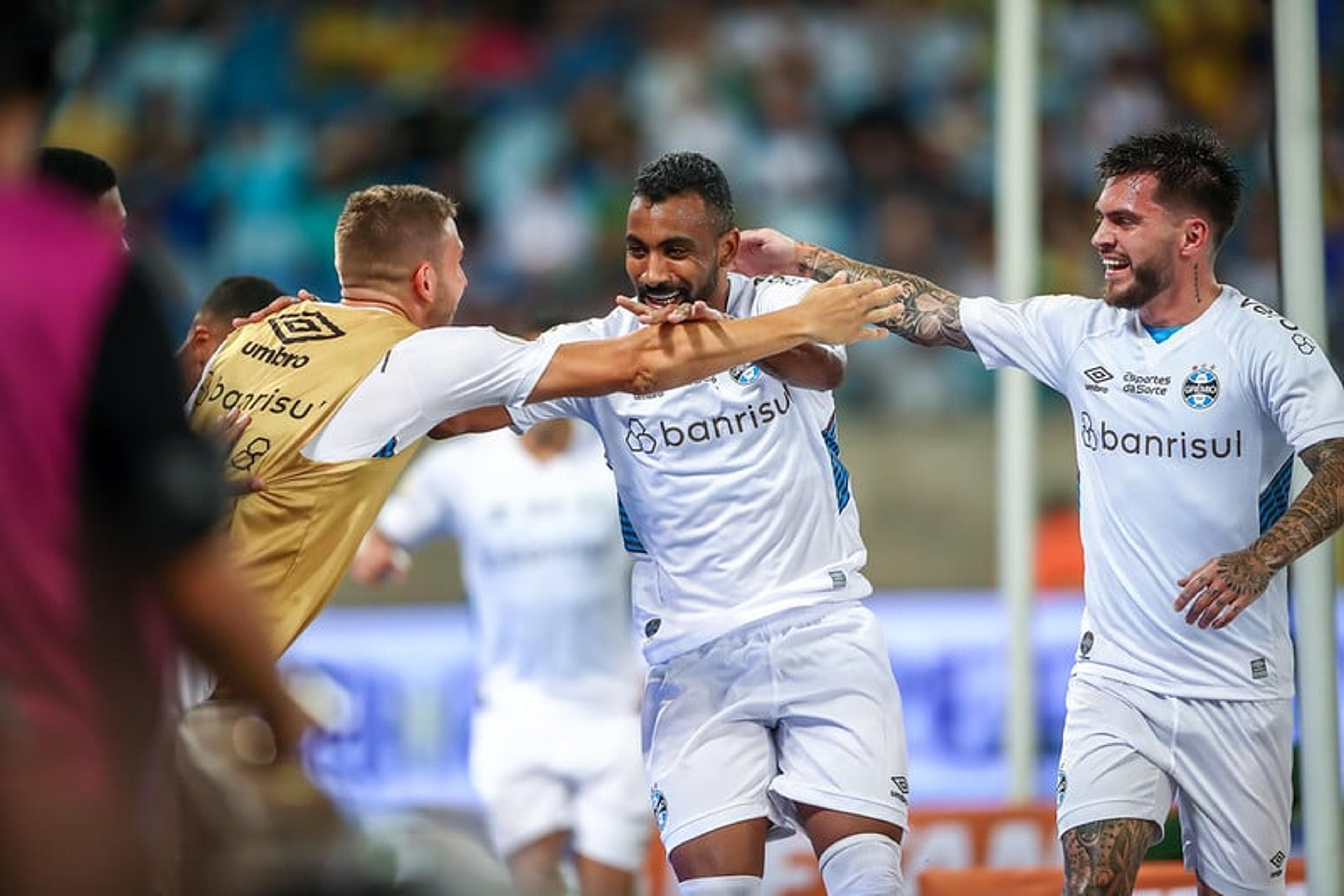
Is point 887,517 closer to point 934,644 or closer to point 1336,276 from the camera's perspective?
point 934,644

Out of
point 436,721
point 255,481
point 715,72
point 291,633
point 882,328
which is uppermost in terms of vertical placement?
point 715,72

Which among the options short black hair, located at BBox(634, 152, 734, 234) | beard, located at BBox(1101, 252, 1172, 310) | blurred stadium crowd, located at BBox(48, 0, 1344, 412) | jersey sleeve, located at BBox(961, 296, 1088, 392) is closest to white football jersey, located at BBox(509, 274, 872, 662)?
short black hair, located at BBox(634, 152, 734, 234)

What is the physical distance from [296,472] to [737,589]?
146cm

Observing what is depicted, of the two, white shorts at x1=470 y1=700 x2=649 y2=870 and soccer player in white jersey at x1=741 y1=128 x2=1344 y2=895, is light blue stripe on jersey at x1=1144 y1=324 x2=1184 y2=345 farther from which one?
white shorts at x1=470 y1=700 x2=649 y2=870

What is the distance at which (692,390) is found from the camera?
20.4 feet

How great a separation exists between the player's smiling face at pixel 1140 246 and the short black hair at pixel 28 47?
3981 mm

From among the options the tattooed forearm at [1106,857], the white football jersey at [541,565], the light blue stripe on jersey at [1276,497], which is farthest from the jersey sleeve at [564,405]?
the white football jersey at [541,565]

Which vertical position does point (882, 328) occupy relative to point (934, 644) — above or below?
above

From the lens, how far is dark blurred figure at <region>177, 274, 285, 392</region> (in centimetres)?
677

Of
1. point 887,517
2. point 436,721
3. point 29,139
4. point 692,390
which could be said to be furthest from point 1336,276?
point 29,139

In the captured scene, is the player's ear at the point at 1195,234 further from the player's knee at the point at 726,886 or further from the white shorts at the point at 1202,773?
the player's knee at the point at 726,886

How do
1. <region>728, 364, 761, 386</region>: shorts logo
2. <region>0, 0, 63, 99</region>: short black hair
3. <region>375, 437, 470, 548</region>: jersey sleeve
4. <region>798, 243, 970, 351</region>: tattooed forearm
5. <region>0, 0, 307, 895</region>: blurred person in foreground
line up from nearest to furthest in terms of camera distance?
<region>0, 0, 307, 895</region>: blurred person in foreground → <region>0, 0, 63, 99</region>: short black hair → <region>728, 364, 761, 386</region>: shorts logo → <region>798, 243, 970, 351</region>: tattooed forearm → <region>375, 437, 470, 548</region>: jersey sleeve

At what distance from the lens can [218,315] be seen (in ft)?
22.5

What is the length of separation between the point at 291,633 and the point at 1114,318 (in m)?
2.78
